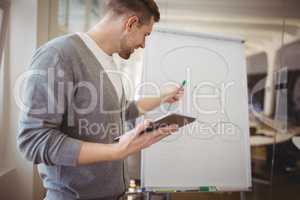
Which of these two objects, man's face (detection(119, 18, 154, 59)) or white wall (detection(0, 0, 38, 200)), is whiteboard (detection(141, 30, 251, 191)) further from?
white wall (detection(0, 0, 38, 200))

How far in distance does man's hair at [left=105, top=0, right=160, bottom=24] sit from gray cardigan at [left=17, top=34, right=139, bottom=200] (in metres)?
0.19

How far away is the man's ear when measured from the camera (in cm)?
97

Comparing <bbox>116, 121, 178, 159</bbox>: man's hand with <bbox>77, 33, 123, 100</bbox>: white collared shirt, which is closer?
<bbox>116, 121, 178, 159</bbox>: man's hand

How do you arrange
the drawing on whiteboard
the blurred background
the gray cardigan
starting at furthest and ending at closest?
the blurred background
the drawing on whiteboard
the gray cardigan

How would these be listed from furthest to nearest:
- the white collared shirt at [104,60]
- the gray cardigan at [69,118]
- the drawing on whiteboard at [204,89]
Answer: the drawing on whiteboard at [204,89] < the white collared shirt at [104,60] < the gray cardigan at [69,118]

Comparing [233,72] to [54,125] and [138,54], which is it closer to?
[138,54]

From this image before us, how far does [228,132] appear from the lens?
1.70 m

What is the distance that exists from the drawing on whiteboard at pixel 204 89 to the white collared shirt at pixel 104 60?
65 centimetres

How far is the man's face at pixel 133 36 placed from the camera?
99cm

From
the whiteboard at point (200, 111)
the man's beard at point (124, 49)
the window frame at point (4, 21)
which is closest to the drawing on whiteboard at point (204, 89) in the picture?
the whiteboard at point (200, 111)

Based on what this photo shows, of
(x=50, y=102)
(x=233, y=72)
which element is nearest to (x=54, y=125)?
(x=50, y=102)

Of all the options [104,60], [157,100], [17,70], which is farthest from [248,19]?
[17,70]

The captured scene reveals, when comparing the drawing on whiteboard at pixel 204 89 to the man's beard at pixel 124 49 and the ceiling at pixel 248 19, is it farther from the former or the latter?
the man's beard at pixel 124 49

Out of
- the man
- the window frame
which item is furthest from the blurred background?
the man
